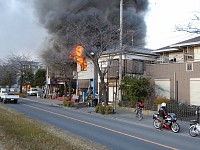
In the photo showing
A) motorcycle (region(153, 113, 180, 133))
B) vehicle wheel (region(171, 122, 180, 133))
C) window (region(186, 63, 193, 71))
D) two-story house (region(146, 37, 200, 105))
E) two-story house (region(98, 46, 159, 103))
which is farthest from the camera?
two-story house (region(98, 46, 159, 103))

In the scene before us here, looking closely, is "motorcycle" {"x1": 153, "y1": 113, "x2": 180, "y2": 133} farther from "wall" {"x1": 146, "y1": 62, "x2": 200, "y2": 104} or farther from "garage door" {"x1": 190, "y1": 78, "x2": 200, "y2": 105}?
"wall" {"x1": 146, "y1": 62, "x2": 200, "y2": 104}

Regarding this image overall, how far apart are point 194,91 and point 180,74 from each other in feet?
6.59

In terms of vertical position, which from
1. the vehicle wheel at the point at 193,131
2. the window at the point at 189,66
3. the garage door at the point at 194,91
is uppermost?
the window at the point at 189,66

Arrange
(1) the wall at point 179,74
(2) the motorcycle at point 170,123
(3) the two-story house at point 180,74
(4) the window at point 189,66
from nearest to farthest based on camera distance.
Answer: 1. (2) the motorcycle at point 170,123
2. (3) the two-story house at point 180,74
3. (1) the wall at point 179,74
4. (4) the window at point 189,66

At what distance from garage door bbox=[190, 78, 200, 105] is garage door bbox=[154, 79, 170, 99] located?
8.09 ft

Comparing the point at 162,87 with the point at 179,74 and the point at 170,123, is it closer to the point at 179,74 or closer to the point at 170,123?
the point at 179,74

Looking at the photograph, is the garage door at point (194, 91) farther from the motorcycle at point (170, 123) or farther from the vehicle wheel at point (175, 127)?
the vehicle wheel at point (175, 127)

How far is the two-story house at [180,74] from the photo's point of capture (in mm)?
22266

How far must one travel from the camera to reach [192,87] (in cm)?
2230

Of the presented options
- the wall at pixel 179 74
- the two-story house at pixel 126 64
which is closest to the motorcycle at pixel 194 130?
the wall at pixel 179 74

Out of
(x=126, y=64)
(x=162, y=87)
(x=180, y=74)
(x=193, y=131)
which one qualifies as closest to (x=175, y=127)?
(x=193, y=131)

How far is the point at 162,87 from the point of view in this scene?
25.0 meters

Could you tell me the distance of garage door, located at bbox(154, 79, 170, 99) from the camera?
2451 centimetres

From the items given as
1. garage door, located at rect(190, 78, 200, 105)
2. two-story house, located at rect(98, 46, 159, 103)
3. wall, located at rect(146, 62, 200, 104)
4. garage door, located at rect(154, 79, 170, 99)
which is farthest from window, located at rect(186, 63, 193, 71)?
two-story house, located at rect(98, 46, 159, 103)
